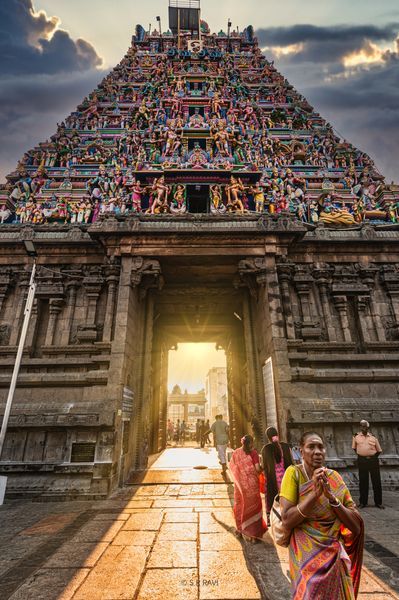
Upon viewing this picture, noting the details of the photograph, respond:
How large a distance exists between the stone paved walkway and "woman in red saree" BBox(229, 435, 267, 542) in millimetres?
205

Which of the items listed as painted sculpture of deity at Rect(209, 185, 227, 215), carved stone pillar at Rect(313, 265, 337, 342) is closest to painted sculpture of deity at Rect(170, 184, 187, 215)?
painted sculpture of deity at Rect(209, 185, 227, 215)

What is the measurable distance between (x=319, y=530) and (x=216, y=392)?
36.8 m

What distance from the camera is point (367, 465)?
267 inches

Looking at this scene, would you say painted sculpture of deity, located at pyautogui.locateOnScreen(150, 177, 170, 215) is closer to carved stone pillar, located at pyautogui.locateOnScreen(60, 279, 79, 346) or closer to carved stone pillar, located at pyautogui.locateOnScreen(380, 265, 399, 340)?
carved stone pillar, located at pyautogui.locateOnScreen(60, 279, 79, 346)

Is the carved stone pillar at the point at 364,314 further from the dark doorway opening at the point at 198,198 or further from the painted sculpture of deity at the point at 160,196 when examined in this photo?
the painted sculpture of deity at the point at 160,196

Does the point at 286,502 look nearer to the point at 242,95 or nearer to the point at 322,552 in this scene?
the point at 322,552

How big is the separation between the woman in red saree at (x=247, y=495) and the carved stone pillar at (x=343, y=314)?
6990mm

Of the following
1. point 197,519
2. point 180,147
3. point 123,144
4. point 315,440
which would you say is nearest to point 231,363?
point 197,519

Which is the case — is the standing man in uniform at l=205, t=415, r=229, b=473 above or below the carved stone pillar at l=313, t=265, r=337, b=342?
below

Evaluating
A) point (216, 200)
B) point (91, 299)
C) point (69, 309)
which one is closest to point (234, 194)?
point (216, 200)

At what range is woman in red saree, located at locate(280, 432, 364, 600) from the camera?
2.14m

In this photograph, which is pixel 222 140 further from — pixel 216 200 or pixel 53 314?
pixel 53 314

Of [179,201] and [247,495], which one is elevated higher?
[179,201]

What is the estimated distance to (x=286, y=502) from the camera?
2.34m
